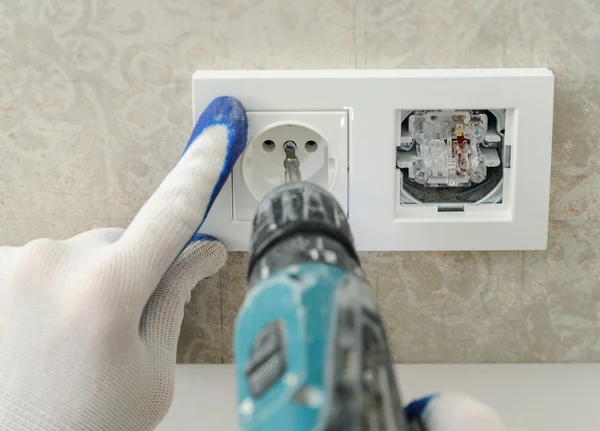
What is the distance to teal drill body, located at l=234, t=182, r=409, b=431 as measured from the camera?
24 centimetres

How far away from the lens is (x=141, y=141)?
0.54 meters

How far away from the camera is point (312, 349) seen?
248mm

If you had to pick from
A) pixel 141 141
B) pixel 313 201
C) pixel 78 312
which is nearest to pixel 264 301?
pixel 313 201

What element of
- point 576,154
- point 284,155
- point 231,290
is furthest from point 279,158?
point 576,154

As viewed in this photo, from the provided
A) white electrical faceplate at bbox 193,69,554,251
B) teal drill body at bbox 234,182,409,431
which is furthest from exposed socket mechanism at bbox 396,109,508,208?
teal drill body at bbox 234,182,409,431

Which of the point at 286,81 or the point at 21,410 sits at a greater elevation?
the point at 286,81

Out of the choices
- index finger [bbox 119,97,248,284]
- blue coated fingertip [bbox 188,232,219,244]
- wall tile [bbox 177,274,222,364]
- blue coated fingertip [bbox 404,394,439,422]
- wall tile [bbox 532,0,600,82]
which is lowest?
wall tile [bbox 177,274,222,364]

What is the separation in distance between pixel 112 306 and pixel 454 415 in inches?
8.4

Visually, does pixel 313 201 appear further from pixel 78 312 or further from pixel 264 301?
pixel 78 312

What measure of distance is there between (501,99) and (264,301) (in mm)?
307

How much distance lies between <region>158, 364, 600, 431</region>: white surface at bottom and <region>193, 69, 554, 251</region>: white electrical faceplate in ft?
0.35

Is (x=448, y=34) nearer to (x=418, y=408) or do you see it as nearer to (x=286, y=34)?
(x=286, y=34)

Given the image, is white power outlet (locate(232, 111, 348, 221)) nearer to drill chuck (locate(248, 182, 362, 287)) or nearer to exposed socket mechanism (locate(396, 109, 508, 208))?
exposed socket mechanism (locate(396, 109, 508, 208))

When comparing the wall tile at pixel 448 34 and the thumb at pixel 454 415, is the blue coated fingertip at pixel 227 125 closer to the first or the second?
the wall tile at pixel 448 34
